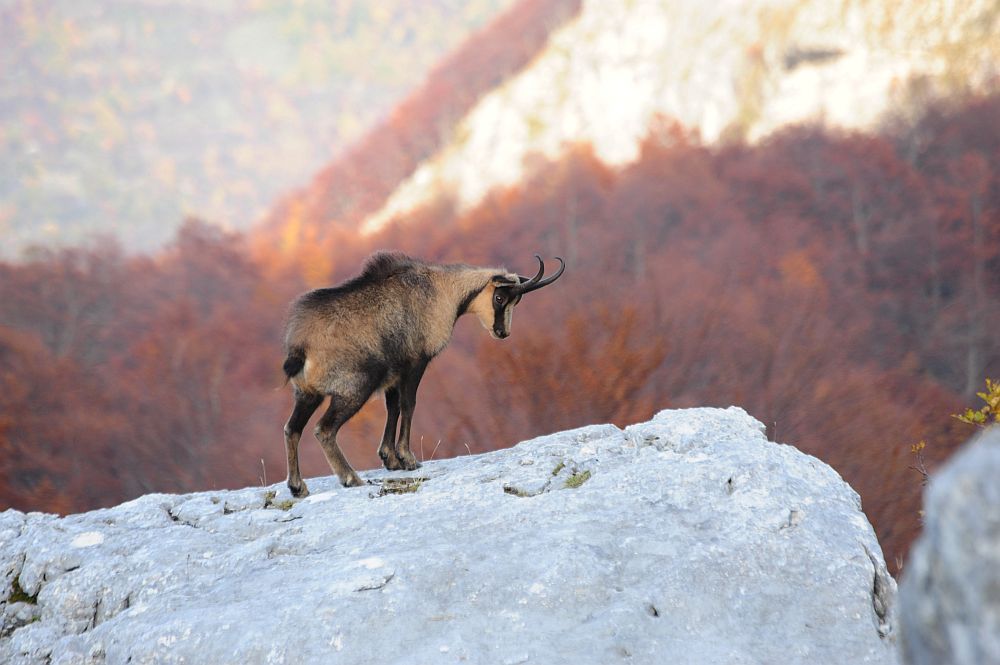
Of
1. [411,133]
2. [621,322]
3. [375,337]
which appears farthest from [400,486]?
[411,133]

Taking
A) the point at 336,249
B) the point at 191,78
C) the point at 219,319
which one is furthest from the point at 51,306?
the point at 191,78

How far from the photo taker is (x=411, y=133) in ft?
282

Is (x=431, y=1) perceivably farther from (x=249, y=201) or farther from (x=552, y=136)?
(x=552, y=136)

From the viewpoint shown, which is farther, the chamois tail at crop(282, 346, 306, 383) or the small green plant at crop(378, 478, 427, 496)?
the chamois tail at crop(282, 346, 306, 383)

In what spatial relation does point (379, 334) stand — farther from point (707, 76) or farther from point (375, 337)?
point (707, 76)

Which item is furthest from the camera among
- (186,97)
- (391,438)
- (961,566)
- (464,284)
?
(186,97)

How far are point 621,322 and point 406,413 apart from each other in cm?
2617

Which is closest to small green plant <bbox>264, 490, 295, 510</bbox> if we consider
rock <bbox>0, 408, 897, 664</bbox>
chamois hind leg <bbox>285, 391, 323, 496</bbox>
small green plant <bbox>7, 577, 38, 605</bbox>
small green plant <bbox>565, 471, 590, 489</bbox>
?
rock <bbox>0, 408, 897, 664</bbox>

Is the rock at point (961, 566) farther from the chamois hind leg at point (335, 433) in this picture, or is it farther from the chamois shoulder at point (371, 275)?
the chamois shoulder at point (371, 275)

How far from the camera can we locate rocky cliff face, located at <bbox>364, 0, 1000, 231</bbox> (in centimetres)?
5584

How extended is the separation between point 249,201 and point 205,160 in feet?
51.9

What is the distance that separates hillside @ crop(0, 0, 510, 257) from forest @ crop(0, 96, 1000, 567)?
46722 millimetres

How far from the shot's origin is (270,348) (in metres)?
47.7

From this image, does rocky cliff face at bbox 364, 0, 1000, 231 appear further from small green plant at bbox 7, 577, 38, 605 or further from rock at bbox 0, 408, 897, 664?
small green plant at bbox 7, 577, 38, 605
